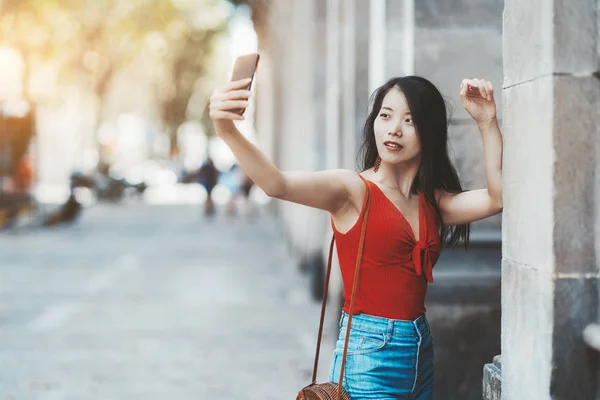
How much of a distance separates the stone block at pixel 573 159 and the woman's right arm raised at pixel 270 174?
0.65 metres

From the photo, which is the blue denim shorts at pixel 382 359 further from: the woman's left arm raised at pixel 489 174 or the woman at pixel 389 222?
the woman's left arm raised at pixel 489 174

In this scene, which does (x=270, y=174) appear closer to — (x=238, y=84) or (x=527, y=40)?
(x=238, y=84)

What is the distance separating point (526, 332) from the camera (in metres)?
3.05

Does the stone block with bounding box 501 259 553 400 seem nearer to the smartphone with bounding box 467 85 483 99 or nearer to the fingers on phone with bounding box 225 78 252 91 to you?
the smartphone with bounding box 467 85 483 99

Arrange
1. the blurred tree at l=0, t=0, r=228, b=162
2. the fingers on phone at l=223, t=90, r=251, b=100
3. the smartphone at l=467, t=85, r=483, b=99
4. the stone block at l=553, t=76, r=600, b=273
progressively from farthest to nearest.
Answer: the blurred tree at l=0, t=0, r=228, b=162 → the smartphone at l=467, t=85, r=483, b=99 → the stone block at l=553, t=76, r=600, b=273 → the fingers on phone at l=223, t=90, r=251, b=100

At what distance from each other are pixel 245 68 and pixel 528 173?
3.32ft

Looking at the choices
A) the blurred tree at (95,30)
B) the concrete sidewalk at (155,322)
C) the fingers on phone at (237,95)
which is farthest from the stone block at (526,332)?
the blurred tree at (95,30)

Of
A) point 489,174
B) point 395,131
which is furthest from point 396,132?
point 489,174

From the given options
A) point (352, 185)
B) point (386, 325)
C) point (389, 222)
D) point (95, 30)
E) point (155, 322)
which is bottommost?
point (155, 322)

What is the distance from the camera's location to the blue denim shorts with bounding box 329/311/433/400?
2.90 m

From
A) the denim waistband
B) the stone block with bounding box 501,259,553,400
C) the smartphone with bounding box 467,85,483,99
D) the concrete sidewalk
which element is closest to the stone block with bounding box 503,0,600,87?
the smartphone with bounding box 467,85,483,99

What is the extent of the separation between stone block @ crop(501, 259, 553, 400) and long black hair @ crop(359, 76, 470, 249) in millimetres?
337

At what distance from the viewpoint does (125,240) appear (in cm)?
1922

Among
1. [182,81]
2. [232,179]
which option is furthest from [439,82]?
[182,81]
